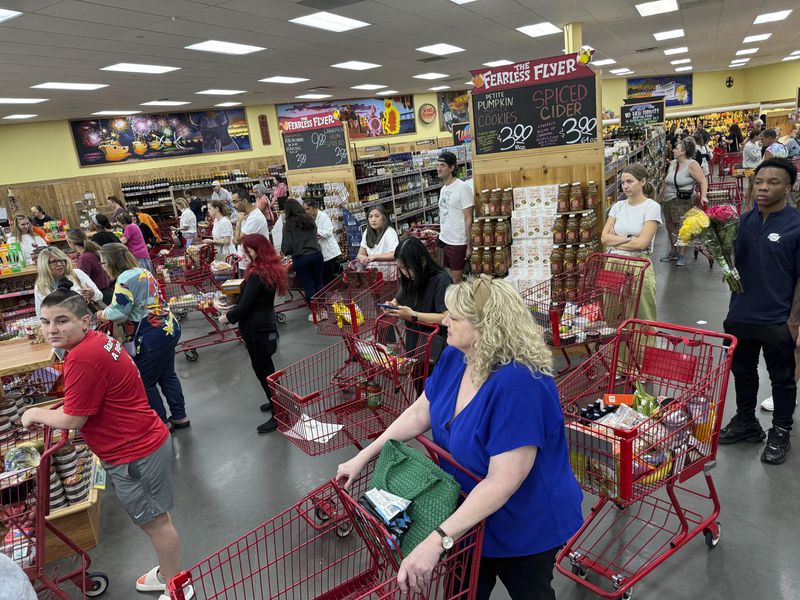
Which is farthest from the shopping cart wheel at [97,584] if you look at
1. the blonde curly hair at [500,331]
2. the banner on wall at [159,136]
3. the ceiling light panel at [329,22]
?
the banner on wall at [159,136]

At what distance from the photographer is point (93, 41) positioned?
7.66 m

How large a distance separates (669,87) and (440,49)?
2158 cm

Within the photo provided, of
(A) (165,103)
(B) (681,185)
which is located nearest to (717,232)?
(B) (681,185)

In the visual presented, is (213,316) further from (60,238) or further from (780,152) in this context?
(780,152)

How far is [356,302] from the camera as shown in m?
5.10

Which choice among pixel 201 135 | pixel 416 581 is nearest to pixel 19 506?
pixel 416 581

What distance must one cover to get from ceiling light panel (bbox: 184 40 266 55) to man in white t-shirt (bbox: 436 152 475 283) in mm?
4791

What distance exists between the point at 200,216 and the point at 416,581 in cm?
1533

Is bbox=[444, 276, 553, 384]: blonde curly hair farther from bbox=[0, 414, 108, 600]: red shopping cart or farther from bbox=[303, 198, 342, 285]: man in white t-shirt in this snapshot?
bbox=[303, 198, 342, 285]: man in white t-shirt

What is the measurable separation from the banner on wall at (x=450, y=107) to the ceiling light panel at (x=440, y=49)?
38.5 ft

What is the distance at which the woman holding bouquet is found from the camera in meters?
7.87

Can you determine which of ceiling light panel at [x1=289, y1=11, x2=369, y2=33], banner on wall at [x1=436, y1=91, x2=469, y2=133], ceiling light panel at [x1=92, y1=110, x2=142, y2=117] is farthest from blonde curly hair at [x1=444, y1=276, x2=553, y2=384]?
banner on wall at [x1=436, y1=91, x2=469, y2=133]

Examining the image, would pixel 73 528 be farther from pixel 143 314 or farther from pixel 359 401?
pixel 359 401

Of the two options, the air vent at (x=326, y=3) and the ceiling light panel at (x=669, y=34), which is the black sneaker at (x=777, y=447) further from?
the ceiling light panel at (x=669, y=34)
